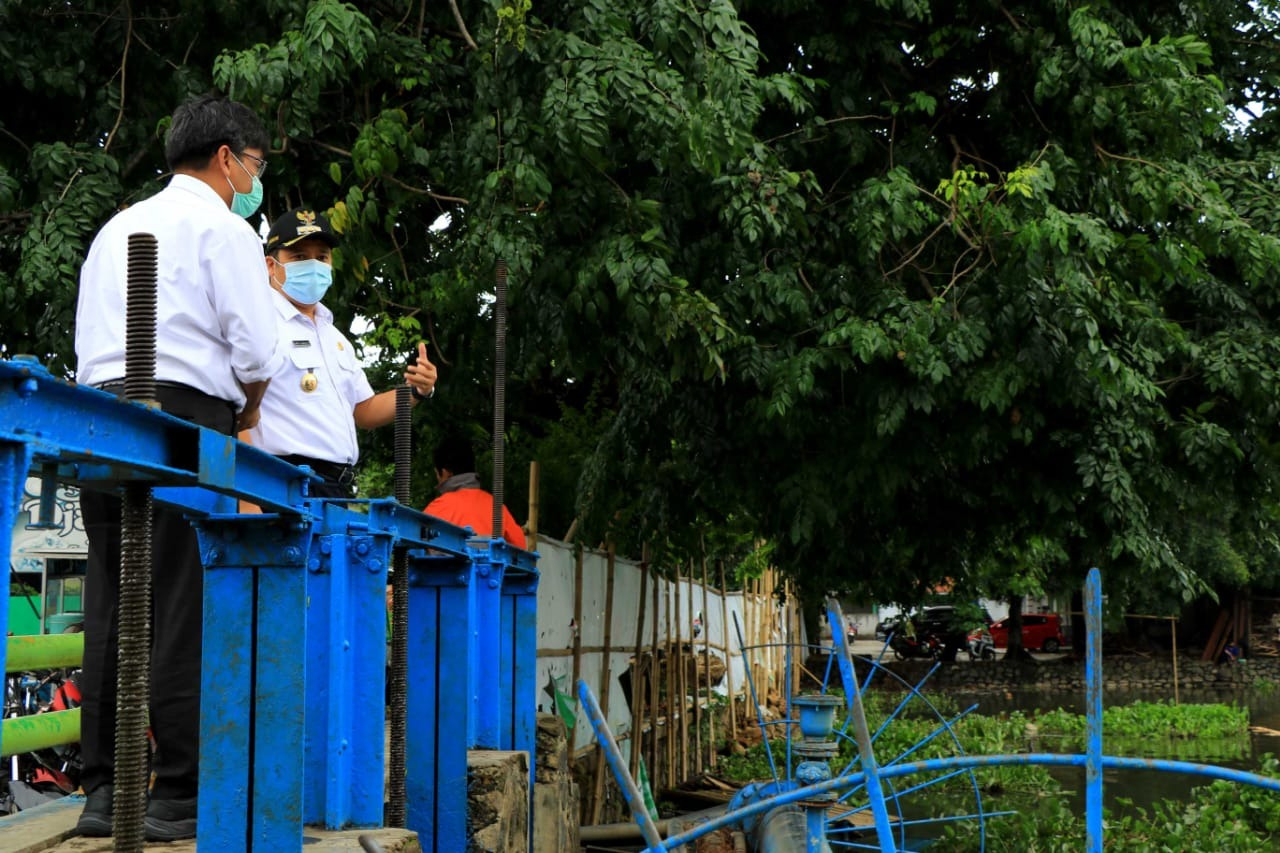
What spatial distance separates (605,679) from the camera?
447 inches

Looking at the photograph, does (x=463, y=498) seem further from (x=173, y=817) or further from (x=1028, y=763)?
(x=1028, y=763)

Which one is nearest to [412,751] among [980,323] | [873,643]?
[980,323]

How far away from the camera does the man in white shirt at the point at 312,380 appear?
4211mm

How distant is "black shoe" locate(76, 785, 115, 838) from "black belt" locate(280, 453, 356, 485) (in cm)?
122

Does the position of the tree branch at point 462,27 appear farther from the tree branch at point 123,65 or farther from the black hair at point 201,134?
the black hair at point 201,134

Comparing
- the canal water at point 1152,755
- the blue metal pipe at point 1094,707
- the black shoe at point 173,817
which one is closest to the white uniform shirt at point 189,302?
the black shoe at point 173,817

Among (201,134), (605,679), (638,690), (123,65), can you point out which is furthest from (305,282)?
(638,690)

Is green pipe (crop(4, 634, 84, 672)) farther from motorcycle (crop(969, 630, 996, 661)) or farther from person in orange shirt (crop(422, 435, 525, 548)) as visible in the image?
motorcycle (crop(969, 630, 996, 661))

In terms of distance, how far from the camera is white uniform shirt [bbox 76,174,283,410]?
305 centimetres

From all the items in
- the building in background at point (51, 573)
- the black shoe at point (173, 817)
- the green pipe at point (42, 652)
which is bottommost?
the black shoe at point (173, 817)

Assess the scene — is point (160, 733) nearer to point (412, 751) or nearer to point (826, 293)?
point (412, 751)

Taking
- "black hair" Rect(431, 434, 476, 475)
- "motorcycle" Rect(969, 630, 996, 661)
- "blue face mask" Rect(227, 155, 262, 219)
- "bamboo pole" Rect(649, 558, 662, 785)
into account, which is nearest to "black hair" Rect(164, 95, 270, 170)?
"blue face mask" Rect(227, 155, 262, 219)

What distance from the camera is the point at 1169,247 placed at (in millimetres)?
8383

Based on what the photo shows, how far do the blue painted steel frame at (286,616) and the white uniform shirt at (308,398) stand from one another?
378 millimetres
